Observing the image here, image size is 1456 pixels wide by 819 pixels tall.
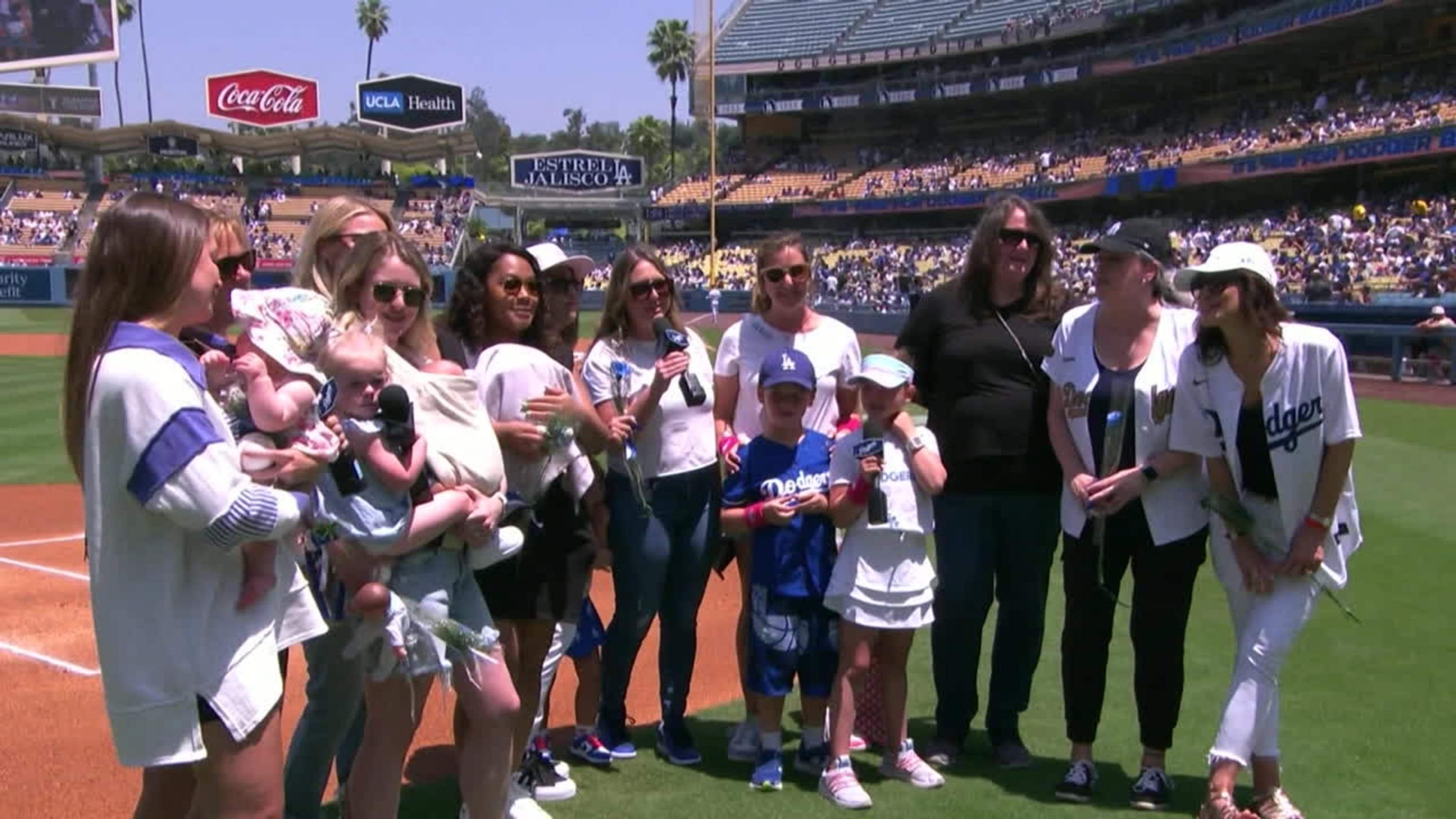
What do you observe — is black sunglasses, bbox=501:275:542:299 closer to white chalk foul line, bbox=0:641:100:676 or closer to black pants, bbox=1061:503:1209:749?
black pants, bbox=1061:503:1209:749

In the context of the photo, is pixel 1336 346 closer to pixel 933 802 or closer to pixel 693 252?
pixel 933 802

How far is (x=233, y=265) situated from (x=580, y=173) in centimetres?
7031

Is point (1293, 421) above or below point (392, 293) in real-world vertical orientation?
below

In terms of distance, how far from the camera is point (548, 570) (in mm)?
4461

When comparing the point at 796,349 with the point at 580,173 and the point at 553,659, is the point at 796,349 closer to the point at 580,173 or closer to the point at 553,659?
the point at 553,659

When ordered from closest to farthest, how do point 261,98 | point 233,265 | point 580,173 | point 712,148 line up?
point 233,265 → point 712,148 → point 261,98 → point 580,173

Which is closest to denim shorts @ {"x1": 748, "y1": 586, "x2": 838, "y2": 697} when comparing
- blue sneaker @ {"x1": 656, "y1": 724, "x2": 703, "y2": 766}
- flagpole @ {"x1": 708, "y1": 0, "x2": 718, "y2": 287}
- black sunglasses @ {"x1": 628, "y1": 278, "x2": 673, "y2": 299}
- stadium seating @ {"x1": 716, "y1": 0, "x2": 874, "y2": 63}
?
blue sneaker @ {"x1": 656, "y1": 724, "x2": 703, "y2": 766}

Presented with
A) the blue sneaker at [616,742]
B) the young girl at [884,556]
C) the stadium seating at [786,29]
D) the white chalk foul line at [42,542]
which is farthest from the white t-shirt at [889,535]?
the stadium seating at [786,29]

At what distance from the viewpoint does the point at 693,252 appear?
6141cm

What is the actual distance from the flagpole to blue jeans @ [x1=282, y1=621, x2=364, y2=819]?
82.8 feet

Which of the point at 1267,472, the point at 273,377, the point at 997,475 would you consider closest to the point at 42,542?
the point at 273,377

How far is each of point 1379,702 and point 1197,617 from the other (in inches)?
70.6

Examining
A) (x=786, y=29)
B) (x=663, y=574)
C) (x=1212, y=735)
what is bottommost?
(x=1212, y=735)

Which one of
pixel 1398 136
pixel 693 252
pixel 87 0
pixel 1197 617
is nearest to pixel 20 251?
pixel 87 0
